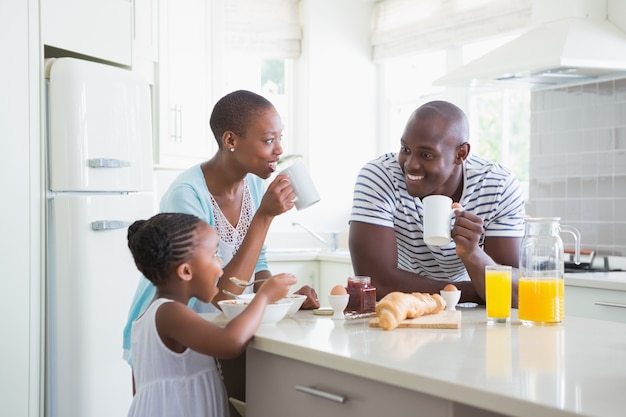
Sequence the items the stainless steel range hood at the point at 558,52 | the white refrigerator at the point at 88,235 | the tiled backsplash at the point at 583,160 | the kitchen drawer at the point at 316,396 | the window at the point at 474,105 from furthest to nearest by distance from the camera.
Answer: the window at the point at 474,105 < the tiled backsplash at the point at 583,160 < the stainless steel range hood at the point at 558,52 < the white refrigerator at the point at 88,235 < the kitchen drawer at the point at 316,396

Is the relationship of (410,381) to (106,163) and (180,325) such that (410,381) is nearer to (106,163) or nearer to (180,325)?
(180,325)

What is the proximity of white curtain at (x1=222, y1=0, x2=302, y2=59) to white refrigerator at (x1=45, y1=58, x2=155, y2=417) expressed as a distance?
1.92m

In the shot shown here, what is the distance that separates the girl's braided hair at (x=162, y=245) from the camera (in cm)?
171

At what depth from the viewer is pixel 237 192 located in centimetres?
223

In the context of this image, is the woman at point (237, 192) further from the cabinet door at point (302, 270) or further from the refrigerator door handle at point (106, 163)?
the cabinet door at point (302, 270)

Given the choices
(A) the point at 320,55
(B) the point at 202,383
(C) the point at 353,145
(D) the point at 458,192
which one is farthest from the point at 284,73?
(B) the point at 202,383

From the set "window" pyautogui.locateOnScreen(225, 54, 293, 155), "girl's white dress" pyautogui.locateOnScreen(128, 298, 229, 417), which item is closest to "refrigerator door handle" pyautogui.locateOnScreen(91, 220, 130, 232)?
"girl's white dress" pyautogui.locateOnScreen(128, 298, 229, 417)

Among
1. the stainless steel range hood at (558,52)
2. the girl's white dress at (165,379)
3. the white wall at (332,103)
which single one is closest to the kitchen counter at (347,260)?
the white wall at (332,103)

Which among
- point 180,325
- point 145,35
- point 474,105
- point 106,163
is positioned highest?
Answer: point 145,35

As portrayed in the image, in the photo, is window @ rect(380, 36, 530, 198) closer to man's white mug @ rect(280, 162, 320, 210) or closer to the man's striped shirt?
the man's striped shirt

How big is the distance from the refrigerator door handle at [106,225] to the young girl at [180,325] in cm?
143

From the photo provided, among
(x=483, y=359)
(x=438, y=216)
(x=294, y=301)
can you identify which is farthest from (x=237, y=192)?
(x=483, y=359)

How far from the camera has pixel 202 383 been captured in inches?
67.4

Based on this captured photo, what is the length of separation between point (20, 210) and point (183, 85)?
1755 millimetres
